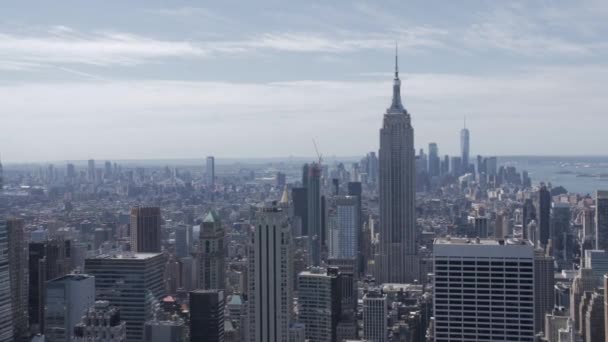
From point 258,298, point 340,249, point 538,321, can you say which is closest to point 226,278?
point 258,298

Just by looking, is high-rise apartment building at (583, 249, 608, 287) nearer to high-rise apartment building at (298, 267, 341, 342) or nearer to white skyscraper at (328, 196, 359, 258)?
high-rise apartment building at (298, 267, 341, 342)

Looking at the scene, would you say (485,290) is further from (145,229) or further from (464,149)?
(464,149)

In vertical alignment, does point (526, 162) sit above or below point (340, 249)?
above

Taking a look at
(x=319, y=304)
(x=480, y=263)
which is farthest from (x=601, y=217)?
(x=480, y=263)

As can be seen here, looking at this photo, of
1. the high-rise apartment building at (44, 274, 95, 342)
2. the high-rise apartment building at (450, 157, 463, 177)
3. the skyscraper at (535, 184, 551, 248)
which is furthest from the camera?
the high-rise apartment building at (450, 157, 463, 177)

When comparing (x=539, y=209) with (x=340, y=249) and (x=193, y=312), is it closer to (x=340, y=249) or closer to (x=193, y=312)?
(x=340, y=249)

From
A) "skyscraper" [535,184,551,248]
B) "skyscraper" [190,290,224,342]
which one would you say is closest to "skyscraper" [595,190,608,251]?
"skyscraper" [535,184,551,248]
